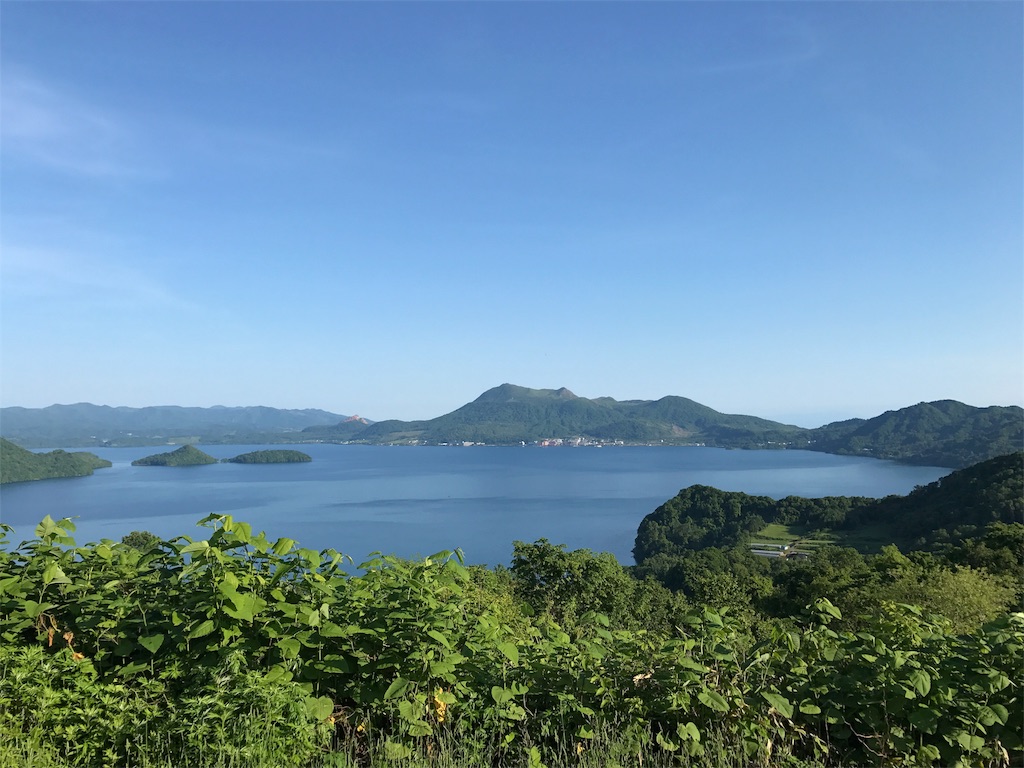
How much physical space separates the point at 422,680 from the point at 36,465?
153489 millimetres

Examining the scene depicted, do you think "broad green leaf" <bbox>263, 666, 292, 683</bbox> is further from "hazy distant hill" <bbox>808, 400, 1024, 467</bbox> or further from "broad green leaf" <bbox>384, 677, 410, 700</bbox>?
"hazy distant hill" <bbox>808, 400, 1024, 467</bbox>

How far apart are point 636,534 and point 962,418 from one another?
5826 inches

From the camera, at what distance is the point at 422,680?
2.88 m

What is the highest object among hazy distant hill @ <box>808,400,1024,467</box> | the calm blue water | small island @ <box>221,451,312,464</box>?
hazy distant hill @ <box>808,400,1024,467</box>

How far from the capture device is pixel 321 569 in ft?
11.0

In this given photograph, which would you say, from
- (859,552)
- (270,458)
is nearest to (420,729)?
(859,552)

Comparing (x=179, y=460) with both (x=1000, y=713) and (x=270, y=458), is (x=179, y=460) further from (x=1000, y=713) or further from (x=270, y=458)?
(x=1000, y=713)

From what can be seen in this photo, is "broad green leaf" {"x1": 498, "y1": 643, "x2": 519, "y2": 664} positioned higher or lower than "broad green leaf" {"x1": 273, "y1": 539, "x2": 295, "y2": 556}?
lower

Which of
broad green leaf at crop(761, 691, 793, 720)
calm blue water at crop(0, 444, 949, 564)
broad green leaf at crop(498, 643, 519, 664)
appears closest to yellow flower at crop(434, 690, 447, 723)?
broad green leaf at crop(498, 643, 519, 664)

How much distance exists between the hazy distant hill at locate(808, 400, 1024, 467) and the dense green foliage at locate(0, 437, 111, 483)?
18727 cm

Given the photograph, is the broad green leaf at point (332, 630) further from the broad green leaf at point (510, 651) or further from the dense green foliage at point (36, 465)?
the dense green foliage at point (36, 465)

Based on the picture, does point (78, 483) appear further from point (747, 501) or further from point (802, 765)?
point (802, 765)

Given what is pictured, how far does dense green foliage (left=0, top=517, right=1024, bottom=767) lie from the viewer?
2.63m

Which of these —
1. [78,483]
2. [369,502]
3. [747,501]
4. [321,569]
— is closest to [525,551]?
[321,569]
